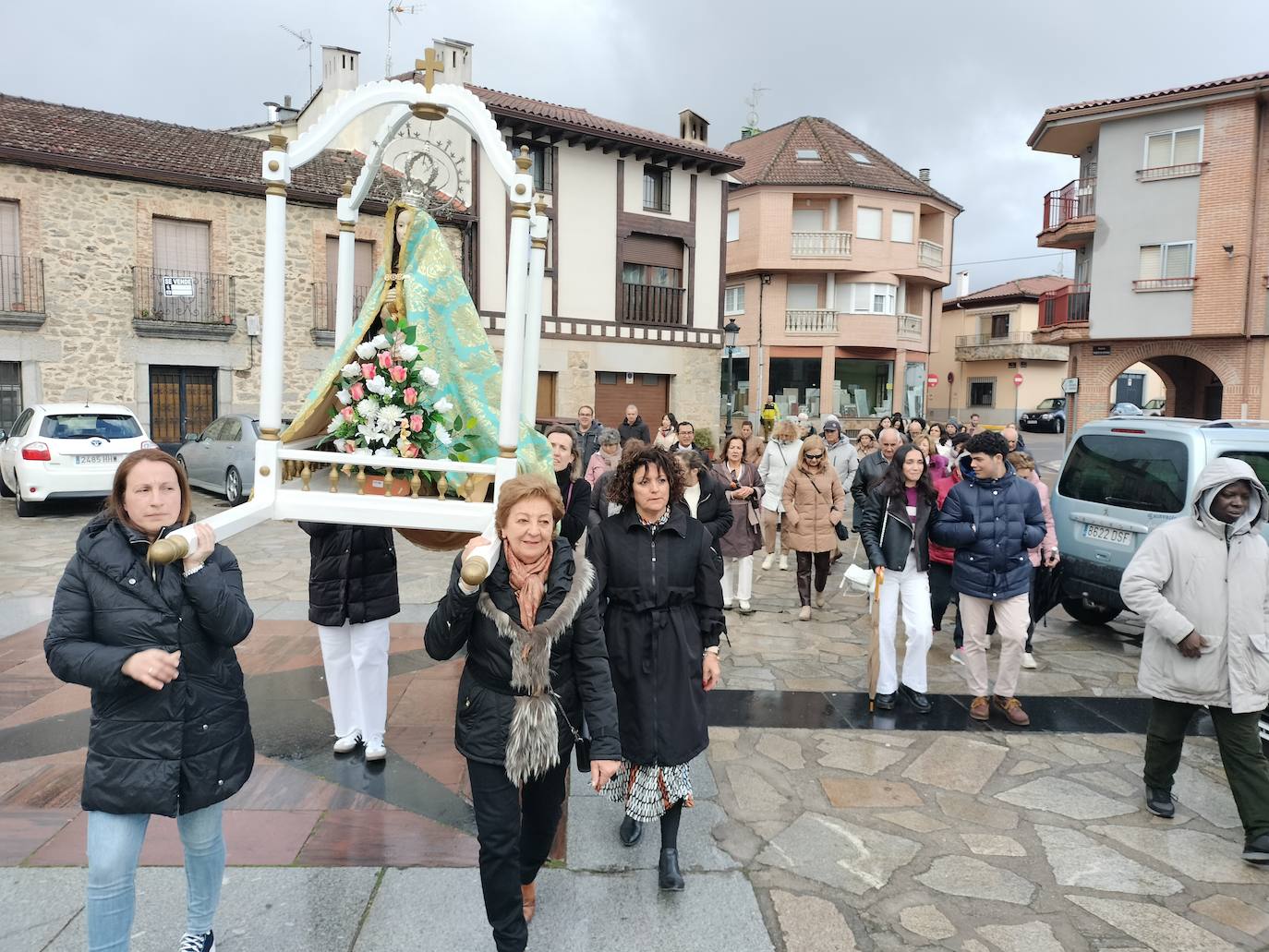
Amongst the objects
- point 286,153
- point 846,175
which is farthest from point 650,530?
point 846,175

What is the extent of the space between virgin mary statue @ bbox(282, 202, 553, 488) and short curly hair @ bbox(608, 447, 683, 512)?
50 centimetres

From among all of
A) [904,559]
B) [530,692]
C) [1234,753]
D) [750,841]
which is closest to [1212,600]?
[1234,753]

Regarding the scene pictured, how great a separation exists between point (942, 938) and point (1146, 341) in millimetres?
23421

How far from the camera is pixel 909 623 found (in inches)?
220

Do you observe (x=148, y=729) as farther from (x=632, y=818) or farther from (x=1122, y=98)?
(x=1122, y=98)

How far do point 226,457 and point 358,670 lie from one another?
1090 cm

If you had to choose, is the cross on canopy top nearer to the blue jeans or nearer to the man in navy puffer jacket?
the blue jeans

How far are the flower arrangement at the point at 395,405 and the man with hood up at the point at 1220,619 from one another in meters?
3.37

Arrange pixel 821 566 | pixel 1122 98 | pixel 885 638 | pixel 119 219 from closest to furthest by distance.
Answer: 1. pixel 885 638
2. pixel 821 566
3. pixel 119 219
4. pixel 1122 98

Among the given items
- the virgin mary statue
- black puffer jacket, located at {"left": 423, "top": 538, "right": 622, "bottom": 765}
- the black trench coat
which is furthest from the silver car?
black puffer jacket, located at {"left": 423, "top": 538, "right": 622, "bottom": 765}

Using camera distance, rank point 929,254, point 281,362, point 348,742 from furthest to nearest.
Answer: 1. point 929,254
2. point 348,742
3. point 281,362

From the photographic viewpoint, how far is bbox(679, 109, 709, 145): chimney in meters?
26.8

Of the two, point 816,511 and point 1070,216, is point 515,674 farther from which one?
point 1070,216

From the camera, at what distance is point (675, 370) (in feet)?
79.9
